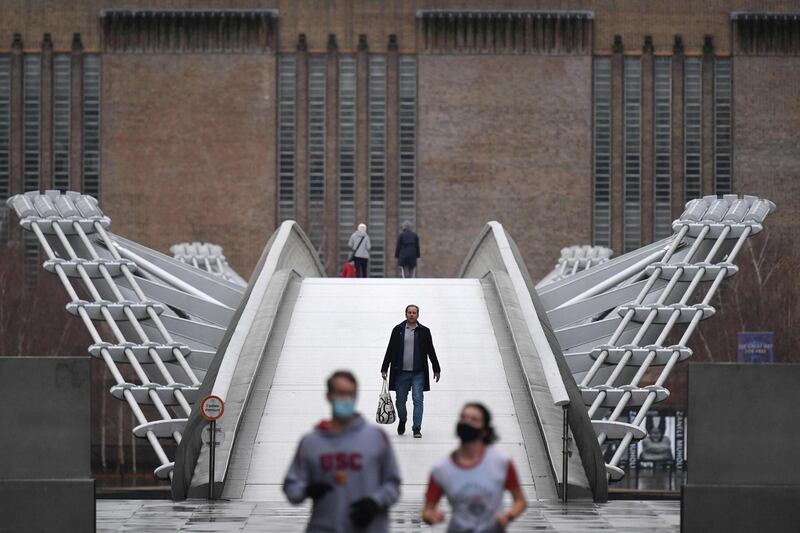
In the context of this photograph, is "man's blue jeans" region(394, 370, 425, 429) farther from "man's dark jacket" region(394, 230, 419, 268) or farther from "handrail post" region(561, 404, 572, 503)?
"man's dark jacket" region(394, 230, 419, 268)

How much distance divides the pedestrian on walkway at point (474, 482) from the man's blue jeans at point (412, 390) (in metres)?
8.58

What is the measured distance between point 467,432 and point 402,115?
195 feet

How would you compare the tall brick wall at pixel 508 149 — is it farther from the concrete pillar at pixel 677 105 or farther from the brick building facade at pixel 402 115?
the concrete pillar at pixel 677 105

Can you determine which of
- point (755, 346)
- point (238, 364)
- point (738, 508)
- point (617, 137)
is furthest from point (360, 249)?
point (617, 137)

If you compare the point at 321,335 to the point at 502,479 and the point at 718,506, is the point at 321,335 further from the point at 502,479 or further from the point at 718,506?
the point at 502,479

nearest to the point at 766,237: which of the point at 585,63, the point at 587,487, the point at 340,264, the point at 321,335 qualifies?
the point at 585,63

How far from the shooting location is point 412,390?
59.6ft

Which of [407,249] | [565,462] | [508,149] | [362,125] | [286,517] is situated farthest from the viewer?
[508,149]

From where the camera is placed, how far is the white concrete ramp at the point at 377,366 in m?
18.2

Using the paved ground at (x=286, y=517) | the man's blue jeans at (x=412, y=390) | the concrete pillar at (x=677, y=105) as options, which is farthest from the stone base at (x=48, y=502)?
the concrete pillar at (x=677, y=105)

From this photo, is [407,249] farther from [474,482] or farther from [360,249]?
[474,482]

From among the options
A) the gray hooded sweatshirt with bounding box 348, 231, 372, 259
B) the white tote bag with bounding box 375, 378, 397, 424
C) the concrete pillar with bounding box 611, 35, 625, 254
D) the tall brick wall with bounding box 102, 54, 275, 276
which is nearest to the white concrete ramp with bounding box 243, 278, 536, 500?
the white tote bag with bounding box 375, 378, 397, 424

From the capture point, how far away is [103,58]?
67.6 meters

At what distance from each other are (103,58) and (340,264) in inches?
458
